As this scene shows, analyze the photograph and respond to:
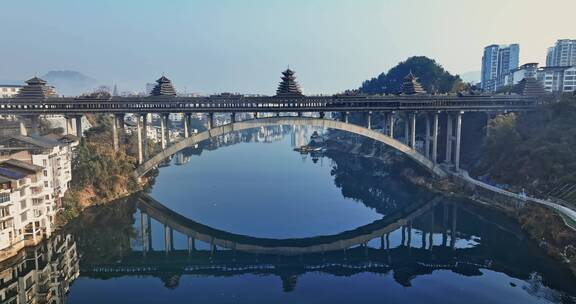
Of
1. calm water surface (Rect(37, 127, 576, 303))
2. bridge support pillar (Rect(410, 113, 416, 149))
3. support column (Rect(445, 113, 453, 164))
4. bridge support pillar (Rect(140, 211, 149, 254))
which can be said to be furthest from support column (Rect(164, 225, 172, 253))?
support column (Rect(445, 113, 453, 164))

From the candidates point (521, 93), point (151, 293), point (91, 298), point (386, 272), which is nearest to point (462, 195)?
point (521, 93)

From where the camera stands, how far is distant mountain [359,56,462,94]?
2375 inches

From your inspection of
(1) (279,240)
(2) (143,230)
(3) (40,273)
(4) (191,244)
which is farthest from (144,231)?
(1) (279,240)

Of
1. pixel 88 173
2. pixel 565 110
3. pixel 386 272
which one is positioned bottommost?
pixel 386 272

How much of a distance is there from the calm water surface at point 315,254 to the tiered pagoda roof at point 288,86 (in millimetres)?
9744

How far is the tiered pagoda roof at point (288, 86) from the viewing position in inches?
1407

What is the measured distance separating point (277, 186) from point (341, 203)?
856 centimetres

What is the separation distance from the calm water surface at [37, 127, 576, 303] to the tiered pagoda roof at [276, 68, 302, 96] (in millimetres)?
9744

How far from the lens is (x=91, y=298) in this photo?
1861 cm

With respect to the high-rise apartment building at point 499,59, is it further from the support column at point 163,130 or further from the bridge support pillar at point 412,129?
the support column at point 163,130

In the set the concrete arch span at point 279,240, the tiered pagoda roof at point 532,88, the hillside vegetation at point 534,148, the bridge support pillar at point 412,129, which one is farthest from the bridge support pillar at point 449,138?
the tiered pagoda roof at point 532,88

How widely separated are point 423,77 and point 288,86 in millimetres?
38138

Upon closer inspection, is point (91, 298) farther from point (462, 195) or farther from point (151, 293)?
point (462, 195)

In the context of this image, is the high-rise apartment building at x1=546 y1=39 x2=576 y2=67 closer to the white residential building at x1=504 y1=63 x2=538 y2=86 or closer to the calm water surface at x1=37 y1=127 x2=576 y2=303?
the white residential building at x1=504 y1=63 x2=538 y2=86
